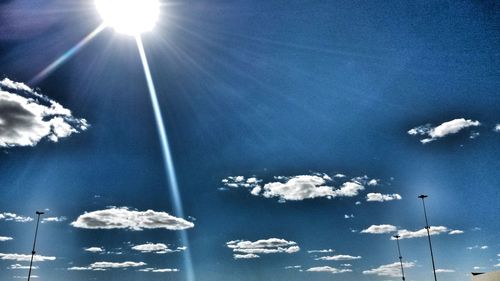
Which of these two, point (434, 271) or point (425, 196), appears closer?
point (434, 271)

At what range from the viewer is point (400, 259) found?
322ft

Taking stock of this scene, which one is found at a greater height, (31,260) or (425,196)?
(425,196)

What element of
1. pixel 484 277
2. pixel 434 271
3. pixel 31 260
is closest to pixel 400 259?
pixel 434 271

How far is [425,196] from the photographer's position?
2534 inches

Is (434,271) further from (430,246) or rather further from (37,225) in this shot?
(37,225)

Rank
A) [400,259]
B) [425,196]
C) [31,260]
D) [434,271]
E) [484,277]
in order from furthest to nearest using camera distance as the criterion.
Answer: [400,259] < [425,196] < [434,271] < [31,260] < [484,277]

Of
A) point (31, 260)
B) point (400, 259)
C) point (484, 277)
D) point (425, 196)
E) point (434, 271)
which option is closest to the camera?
point (484, 277)

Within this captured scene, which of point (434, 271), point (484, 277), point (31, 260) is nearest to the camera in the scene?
point (484, 277)

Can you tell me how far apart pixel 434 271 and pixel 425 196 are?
41.1 feet

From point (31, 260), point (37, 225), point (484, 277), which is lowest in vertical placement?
point (484, 277)

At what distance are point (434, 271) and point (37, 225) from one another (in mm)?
67031

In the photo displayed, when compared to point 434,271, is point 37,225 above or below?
above

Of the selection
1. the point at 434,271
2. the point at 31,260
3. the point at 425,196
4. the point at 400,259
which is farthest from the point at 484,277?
the point at 31,260

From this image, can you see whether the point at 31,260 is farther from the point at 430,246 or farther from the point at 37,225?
the point at 430,246
